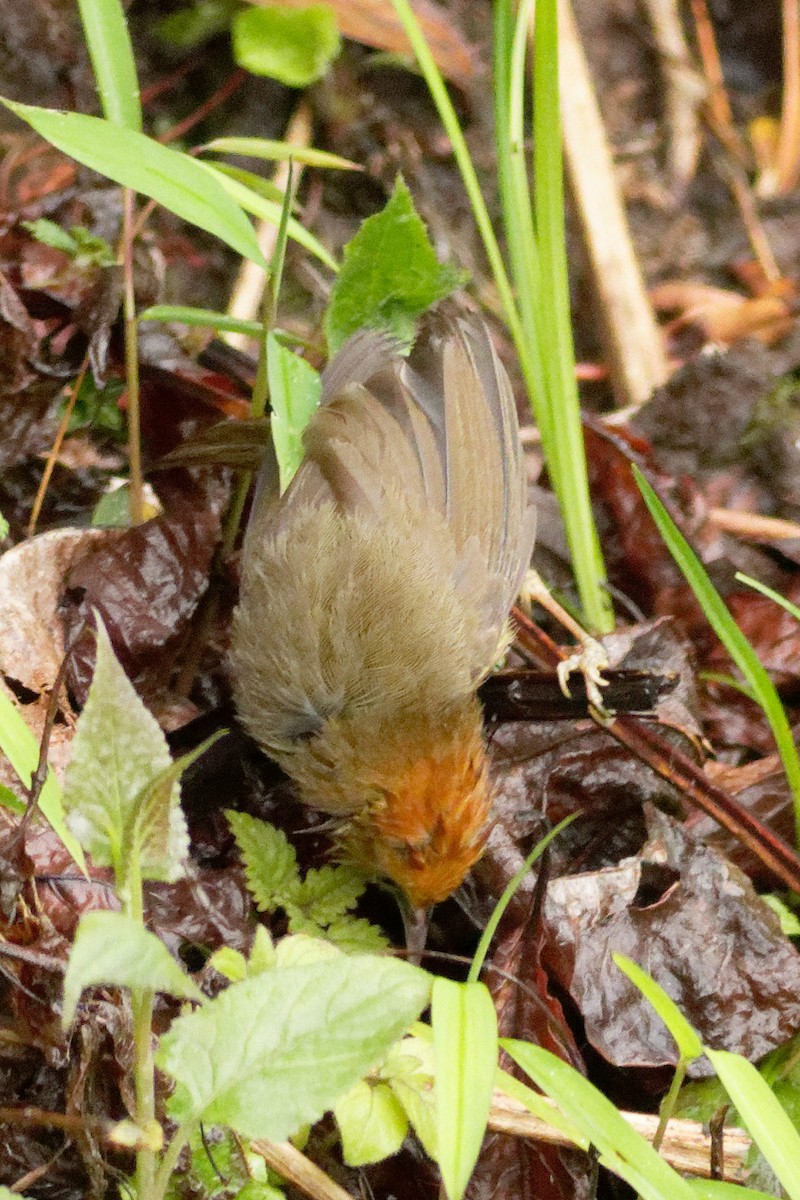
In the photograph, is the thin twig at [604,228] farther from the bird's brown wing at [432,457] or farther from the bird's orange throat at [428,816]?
the bird's orange throat at [428,816]

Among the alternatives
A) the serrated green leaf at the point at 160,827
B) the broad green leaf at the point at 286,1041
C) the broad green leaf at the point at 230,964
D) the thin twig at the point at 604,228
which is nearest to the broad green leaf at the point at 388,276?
the serrated green leaf at the point at 160,827

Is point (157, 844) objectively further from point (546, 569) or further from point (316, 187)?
point (316, 187)

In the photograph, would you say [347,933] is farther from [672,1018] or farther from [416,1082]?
[672,1018]

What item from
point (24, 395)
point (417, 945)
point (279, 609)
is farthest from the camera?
point (24, 395)

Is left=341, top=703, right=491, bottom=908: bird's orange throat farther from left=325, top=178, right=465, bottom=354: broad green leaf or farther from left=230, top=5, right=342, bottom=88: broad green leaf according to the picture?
left=230, top=5, right=342, bottom=88: broad green leaf

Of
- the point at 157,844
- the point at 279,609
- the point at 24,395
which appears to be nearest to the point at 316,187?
the point at 24,395

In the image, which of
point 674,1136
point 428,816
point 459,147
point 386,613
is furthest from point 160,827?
point 459,147
